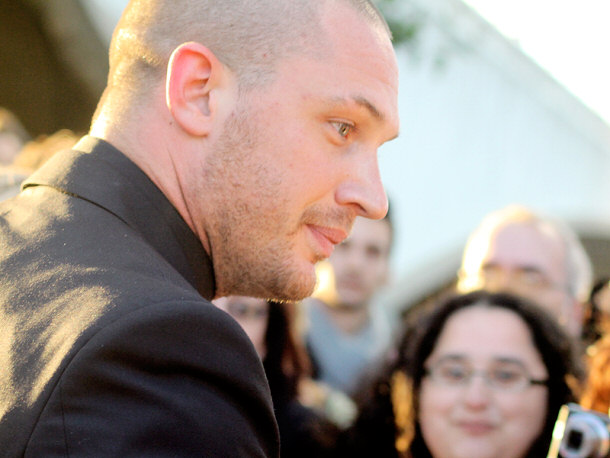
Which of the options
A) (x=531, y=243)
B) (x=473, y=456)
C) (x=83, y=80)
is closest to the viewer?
(x=473, y=456)

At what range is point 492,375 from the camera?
3.04 metres

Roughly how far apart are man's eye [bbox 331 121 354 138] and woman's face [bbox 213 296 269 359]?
212 cm

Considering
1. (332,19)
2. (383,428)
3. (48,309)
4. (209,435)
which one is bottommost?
(383,428)

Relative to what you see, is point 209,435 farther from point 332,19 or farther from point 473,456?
point 473,456

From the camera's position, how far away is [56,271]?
1333 mm

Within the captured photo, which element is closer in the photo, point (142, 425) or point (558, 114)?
point (142, 425)

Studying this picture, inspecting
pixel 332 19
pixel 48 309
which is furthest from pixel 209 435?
pixel 332 19

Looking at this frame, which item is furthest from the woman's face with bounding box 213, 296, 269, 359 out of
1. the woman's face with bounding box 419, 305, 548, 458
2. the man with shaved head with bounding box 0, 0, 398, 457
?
the man with shaved head with bounding box 0, 0, 398, 457

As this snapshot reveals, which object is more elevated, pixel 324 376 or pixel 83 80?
pixel 83 80

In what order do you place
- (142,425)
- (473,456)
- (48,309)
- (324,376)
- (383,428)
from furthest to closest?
(324,376)
(383,428)
(473,456)
(48,309)
(142,425)

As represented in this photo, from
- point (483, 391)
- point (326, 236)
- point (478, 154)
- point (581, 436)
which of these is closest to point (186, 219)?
point (326, 236)

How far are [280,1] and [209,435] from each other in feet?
3.05

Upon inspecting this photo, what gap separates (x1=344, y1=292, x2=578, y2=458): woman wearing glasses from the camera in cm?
296

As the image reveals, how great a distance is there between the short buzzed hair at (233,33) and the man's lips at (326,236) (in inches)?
12.4
